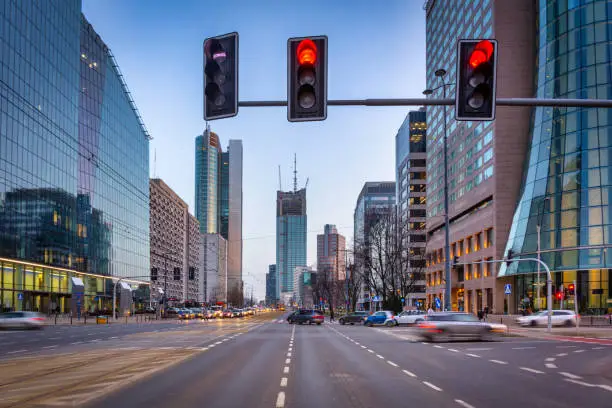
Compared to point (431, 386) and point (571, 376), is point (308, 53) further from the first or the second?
point (571, 376)

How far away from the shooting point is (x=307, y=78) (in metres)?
9.36

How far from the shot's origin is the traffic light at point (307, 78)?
930 cm

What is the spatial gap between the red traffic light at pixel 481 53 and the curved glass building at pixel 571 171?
5888 cm

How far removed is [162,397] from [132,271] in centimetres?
10579

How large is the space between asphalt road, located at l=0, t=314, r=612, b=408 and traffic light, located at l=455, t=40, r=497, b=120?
5291 mm

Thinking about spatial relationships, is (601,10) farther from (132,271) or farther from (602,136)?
(132,271)

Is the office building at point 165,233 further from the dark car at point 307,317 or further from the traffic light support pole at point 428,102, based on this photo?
the traffic light support pole at point 428,102

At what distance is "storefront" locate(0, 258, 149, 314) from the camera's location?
6825 cm

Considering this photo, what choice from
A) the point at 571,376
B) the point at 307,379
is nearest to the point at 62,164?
the point at 307,379

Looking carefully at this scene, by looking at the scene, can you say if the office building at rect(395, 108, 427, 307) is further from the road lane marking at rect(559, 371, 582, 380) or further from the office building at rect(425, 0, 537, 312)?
the road lane marking at rect(559, 371, 582, 380)

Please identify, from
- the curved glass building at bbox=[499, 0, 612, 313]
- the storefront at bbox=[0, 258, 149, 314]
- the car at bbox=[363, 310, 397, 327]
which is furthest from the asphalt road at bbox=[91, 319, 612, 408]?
the storefront at bbox=[0, 258, 149, 314]

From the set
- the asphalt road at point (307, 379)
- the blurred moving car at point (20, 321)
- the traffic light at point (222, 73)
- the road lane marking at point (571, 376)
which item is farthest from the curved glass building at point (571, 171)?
the traffic light at point (222, 73)

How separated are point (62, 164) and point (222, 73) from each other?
77.8m

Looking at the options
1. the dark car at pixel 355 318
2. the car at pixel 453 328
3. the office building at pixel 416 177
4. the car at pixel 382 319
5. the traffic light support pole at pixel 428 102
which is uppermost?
the office building at pixel 416 177
